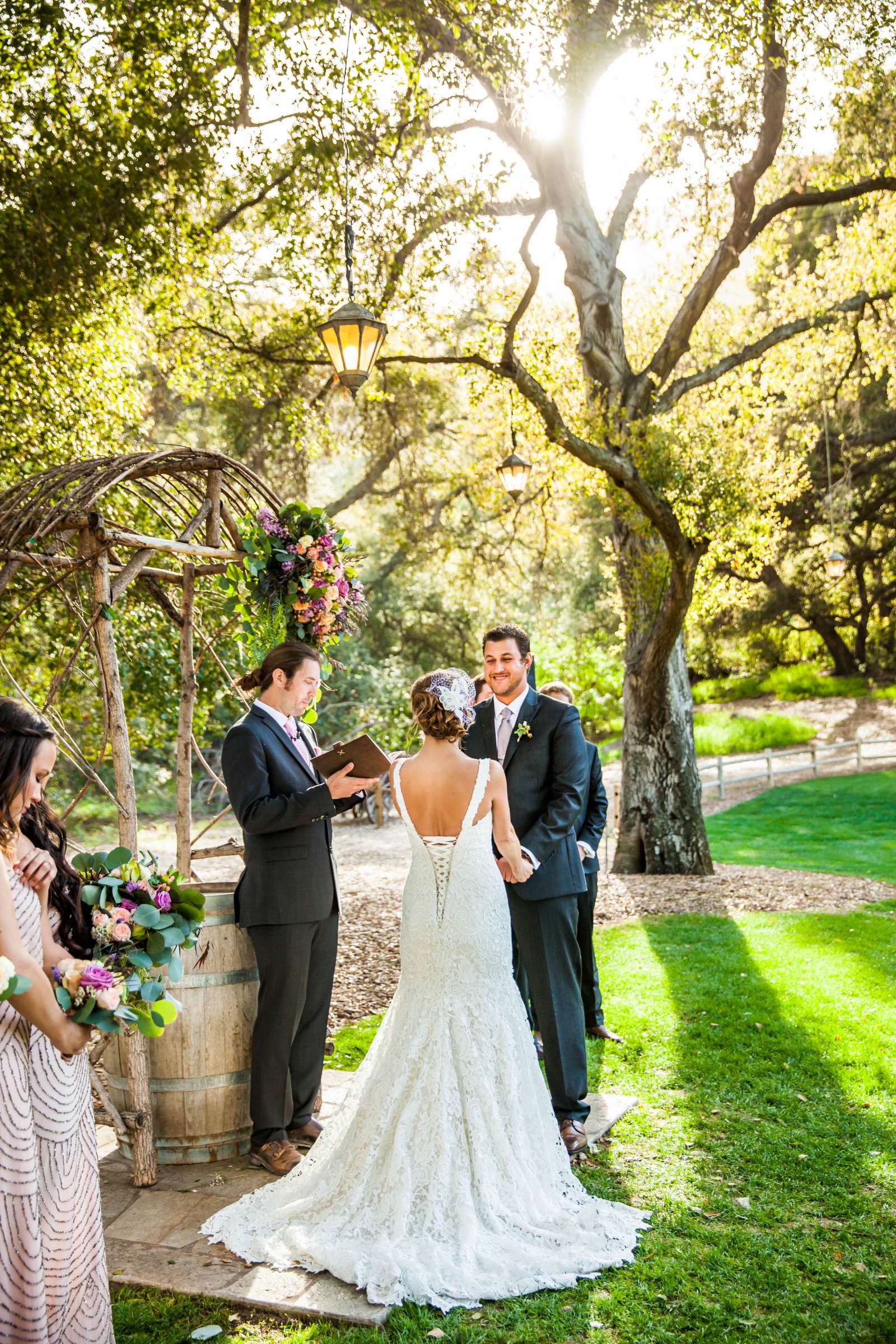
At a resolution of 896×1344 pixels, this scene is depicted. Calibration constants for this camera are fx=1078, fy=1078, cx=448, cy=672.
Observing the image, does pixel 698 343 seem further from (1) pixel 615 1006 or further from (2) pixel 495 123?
(1) pixel 615 1006

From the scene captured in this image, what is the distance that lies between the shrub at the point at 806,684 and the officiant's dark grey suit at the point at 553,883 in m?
24.3

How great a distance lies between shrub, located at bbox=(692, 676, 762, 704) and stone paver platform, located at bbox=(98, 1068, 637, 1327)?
25.9 m

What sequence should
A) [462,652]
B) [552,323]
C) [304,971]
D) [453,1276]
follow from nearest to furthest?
[453,1276]
[304,971]
[552,323]
[462,652]

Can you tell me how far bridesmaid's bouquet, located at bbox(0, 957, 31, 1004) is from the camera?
2307mm

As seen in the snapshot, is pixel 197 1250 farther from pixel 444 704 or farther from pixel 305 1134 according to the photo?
pixel 444 704

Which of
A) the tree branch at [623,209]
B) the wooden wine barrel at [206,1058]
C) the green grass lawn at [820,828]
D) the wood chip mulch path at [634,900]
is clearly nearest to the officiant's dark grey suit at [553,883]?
the wooden wine barrel at [206,1058]

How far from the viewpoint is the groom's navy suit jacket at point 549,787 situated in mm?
4738

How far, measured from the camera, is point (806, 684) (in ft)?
93.5

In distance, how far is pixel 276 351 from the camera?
35.5ft

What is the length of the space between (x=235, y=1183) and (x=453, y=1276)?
49.6 inches

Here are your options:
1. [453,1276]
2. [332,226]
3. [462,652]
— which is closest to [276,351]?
[332,226]

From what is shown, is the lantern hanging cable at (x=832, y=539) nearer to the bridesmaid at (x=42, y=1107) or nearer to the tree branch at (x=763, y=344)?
the tree branch at (x=763, y=344)

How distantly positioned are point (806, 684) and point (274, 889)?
26.1 metres

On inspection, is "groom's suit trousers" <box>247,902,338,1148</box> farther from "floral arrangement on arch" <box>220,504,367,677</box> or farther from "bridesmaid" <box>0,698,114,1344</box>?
"bridesmaid" <box>0,698,114,1344</box>
